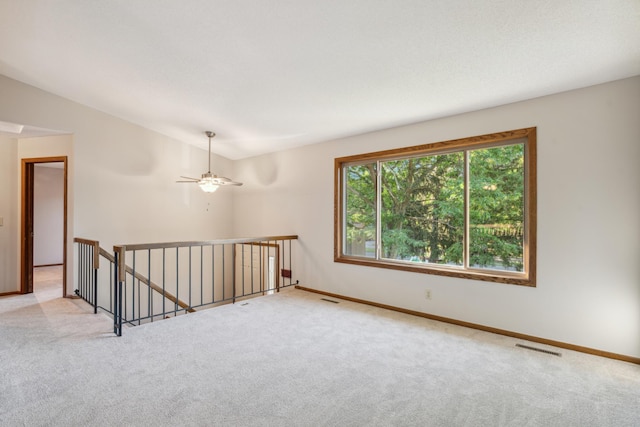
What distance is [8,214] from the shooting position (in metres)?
4.78

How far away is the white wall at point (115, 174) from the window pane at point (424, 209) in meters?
3.63

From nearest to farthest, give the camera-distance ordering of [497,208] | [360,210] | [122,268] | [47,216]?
[122,268] < [497,208] < [360,210] < [47,216]

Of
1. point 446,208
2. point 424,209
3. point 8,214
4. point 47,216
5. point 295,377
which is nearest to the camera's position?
point 295,377

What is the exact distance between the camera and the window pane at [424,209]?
11.9ft

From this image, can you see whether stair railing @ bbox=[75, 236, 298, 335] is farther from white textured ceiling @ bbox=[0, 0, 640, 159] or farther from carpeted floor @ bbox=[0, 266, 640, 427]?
white textured ceiling @ bbox=[0, 0, 640, 159]

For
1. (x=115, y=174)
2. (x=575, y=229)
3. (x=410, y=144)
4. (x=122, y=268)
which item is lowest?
(x=122, y=268)

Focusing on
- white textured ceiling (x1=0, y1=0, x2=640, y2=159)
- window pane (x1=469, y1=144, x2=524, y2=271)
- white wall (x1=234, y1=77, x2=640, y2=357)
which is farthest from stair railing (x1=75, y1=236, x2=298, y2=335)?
window pane (x1=469, y1=144, x2=524, y2=271)

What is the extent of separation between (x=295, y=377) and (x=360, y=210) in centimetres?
265

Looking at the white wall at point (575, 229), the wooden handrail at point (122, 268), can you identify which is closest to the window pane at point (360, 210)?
the white wall at point (575, 229)

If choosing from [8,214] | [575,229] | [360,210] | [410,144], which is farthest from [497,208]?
[8,214]

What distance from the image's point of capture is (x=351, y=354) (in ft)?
8.98

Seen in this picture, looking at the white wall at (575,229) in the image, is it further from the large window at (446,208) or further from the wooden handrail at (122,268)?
the wooden handrail at (122,268)

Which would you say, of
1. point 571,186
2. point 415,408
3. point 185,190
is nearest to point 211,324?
point 415,408

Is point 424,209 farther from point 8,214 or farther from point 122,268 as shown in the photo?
point 8,214
